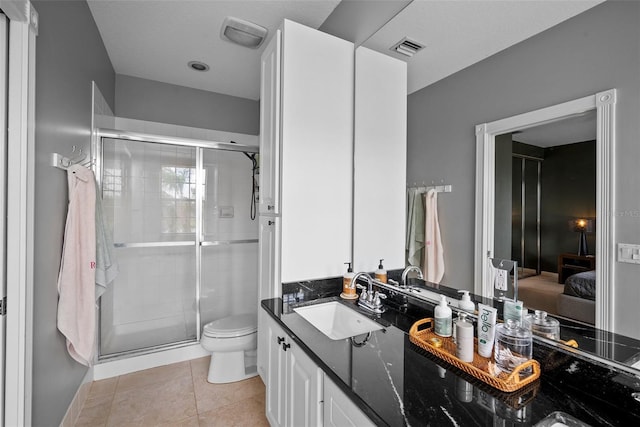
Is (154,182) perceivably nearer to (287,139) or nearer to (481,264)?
(287,139)

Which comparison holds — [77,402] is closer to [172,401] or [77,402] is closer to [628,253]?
[172,401]

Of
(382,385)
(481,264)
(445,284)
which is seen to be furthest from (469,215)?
(382,385)

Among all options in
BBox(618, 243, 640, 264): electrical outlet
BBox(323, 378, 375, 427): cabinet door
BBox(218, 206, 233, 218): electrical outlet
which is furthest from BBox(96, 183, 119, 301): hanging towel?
BBox(618, 243, 640, 264): electrical outlet

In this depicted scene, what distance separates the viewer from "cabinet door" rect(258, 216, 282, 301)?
5.74 feet

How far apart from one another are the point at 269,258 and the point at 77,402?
5.09 ft

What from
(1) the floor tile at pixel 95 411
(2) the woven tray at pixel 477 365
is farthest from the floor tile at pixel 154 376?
(2) the woven tray at pixel 477 365

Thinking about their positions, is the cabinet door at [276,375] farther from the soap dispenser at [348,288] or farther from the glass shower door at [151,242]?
the glass shower door at [151,242]

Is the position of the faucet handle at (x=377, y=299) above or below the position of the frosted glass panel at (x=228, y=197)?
below

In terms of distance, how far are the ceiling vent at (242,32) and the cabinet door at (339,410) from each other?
2.21m

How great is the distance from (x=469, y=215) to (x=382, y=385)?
2.39 feet

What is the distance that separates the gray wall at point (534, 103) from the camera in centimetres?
76

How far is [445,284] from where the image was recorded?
1.33 metres

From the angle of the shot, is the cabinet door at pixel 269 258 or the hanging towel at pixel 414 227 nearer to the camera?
the hanging towel at pixel 414 227

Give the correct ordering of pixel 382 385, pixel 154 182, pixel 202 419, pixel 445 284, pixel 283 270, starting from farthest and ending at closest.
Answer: pixel 154 182
pixel 202 419
pixel 283 270
pixel 445 284
pixel 382 385
